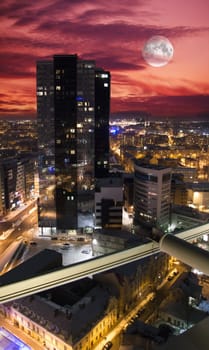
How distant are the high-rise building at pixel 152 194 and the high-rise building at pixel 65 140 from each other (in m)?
1.03

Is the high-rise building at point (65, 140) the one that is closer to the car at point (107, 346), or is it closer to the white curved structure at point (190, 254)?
the car at point (107, 346)

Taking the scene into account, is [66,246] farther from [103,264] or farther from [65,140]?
[103,264]

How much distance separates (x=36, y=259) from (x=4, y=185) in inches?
172

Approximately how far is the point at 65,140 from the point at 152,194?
194cm

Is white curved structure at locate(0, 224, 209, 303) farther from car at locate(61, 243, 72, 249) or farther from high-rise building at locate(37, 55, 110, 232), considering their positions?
high-rise building at locate(37, 55, 110, 232)

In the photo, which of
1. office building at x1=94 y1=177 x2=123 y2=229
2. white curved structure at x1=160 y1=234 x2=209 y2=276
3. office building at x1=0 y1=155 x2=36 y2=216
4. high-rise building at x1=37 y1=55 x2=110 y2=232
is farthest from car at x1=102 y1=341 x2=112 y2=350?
office building at x1=0 y1=155 x2=36 y2=216

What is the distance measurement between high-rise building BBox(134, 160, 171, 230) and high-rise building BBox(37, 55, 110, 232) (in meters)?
1.03

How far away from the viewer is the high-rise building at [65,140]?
5.75 m

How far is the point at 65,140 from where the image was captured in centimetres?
593

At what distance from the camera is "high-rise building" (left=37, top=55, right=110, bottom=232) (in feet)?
18.9

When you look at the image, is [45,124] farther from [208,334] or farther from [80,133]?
[208,334]

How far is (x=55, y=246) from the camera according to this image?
553cm

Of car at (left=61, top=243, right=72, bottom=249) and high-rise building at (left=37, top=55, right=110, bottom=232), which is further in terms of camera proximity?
high-rise building at (left=37, top=55, right=110, bottom=232)

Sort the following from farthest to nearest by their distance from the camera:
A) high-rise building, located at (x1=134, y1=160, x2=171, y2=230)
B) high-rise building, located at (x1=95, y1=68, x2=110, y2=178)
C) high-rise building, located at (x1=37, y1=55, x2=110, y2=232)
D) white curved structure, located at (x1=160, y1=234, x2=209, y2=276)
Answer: high-rise building, located at (x1=95, y1=68, x2=110, y2=178) → high-rise building, located at (x1=134, y1=160, x2=171, y2=230) → high-rise building, located at (x1=37, y1=55, x2=110, y2=232) → white curved structure, located at (x1=160, y1=234, x2=209, y2=276)
